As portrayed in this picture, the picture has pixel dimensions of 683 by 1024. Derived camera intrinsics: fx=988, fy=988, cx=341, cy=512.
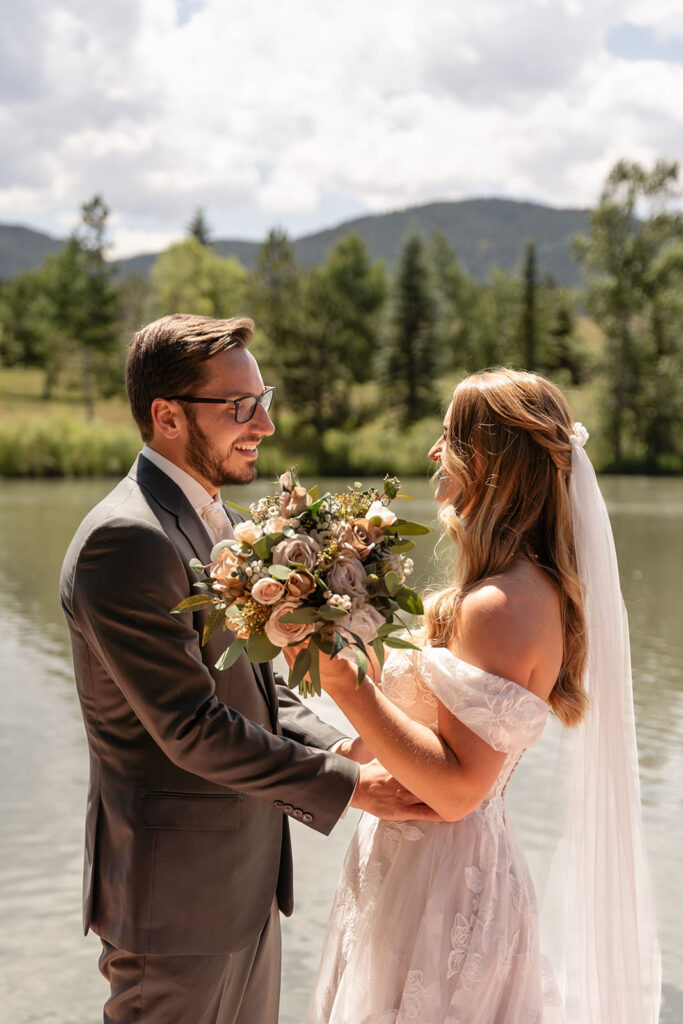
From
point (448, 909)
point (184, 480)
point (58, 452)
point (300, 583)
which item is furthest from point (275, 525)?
point (58, 452)

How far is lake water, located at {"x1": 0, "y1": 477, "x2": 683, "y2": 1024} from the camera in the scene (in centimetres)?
498

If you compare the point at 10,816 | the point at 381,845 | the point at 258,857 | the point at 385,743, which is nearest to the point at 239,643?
the point at 385,743

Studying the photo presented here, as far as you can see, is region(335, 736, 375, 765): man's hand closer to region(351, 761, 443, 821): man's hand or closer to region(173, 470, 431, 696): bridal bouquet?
region(351, 761, 443, 821): man's hand

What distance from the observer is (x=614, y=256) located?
4488 cm

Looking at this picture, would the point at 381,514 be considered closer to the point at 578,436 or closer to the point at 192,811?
the point at 578,436

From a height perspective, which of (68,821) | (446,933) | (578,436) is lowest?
(68,821)

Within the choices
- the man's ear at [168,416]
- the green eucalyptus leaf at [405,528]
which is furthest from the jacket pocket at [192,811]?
the man's ear at [168,416]

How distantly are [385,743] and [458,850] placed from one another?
1.58 ft

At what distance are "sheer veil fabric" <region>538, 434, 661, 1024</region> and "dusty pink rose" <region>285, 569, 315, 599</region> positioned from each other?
2.97 ft

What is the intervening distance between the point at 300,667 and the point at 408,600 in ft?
1.02

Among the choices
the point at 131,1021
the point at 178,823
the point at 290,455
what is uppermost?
the point at 178,823

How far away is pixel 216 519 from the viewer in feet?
8.91

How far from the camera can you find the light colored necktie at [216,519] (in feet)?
8.82

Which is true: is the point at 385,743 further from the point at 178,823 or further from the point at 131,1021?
the point at 131,1021
